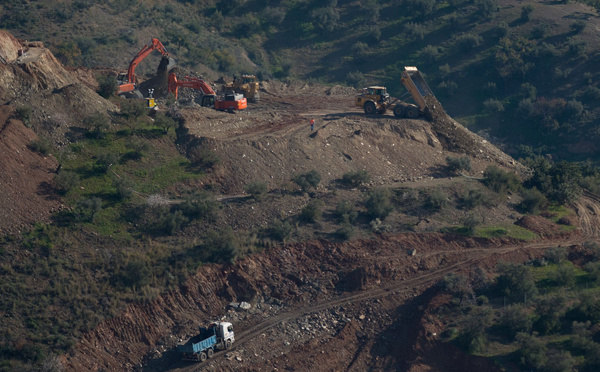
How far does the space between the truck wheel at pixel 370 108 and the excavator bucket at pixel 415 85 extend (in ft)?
9.12

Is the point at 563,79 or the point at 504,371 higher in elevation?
the point at 504,371

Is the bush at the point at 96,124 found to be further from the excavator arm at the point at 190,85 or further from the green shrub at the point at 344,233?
the green shrub at the point at 344,233

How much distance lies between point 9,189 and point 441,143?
2885 centimetres

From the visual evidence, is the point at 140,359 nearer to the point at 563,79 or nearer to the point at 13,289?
the point at 13,289

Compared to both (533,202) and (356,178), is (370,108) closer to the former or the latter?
(356,178)

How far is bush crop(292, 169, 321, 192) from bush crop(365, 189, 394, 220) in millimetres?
3287

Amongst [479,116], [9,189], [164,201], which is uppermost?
[9,189]

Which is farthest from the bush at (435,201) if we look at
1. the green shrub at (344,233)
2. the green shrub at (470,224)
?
the green shrub at (344,233)

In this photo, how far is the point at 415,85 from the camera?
51531 millimetres

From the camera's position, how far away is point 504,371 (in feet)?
101

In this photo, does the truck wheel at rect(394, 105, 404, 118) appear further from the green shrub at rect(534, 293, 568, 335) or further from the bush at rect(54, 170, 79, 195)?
the bush at rect(54, 170, 79, 195)

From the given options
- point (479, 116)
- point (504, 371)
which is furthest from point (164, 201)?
point (479, 116)

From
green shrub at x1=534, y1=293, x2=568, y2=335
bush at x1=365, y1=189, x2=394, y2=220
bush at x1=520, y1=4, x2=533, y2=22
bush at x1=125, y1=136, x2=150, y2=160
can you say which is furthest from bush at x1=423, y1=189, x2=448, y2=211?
bush at x1=520, y1=4, x2=533, y2=22

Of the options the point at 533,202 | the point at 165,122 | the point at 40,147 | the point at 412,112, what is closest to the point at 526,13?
A: the point at 412,112
